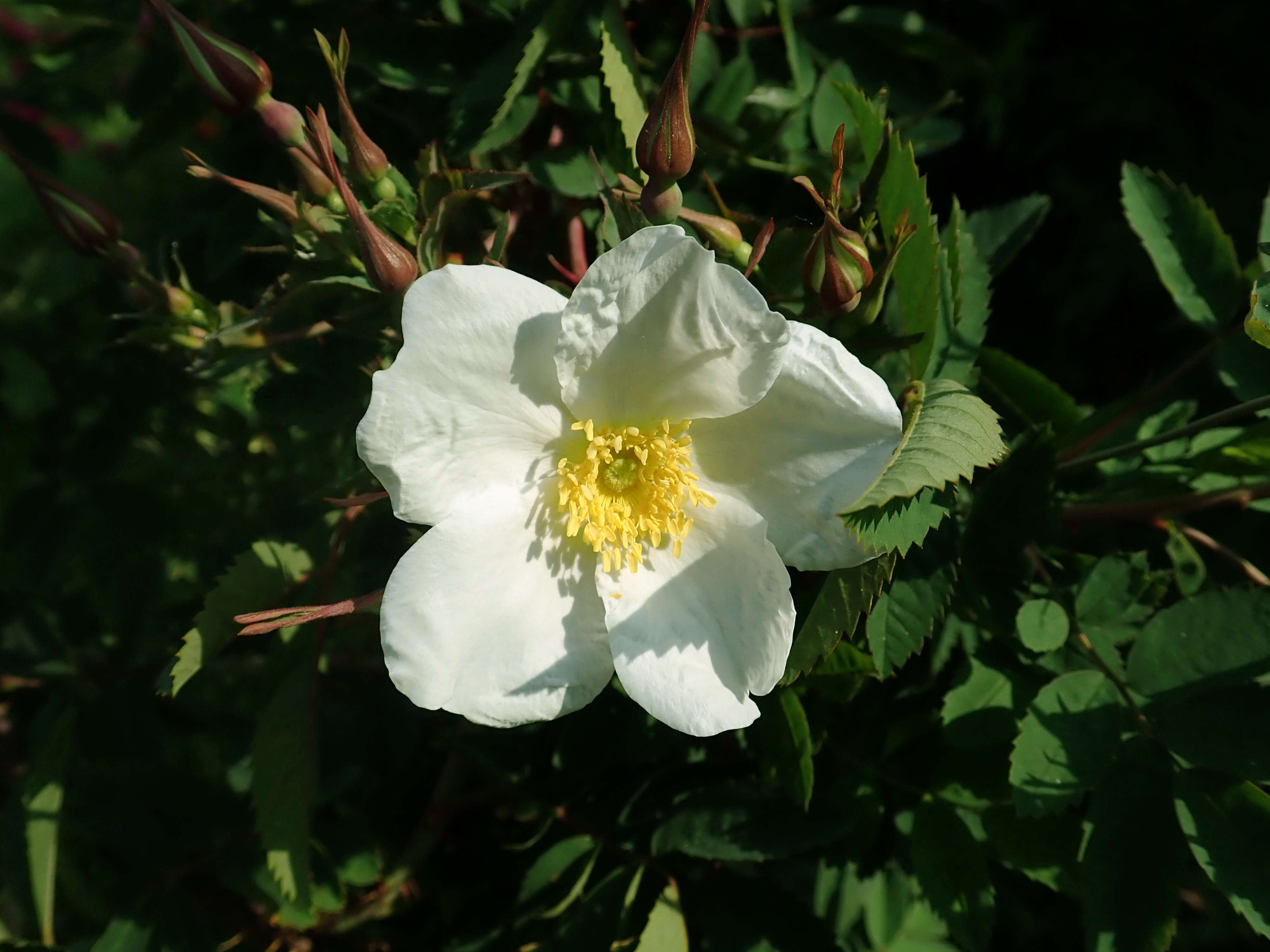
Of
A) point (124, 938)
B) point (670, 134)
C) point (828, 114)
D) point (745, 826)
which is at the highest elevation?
point (670, 134)

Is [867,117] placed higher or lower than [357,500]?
higher

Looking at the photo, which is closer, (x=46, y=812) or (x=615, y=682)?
(x=615, y=682)

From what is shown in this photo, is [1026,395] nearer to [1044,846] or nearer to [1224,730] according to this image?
[1224,730]

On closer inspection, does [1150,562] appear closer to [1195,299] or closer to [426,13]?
[1195,299]

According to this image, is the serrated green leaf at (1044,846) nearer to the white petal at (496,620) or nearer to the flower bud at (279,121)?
the white petal at (496,620)

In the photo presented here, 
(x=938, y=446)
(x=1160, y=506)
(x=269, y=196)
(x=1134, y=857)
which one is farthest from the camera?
(x=1160, y=506)

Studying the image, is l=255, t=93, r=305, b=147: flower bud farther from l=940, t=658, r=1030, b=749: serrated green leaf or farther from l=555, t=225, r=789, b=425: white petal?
l=940, t=658, r=1030, b=749: serrated green leaf

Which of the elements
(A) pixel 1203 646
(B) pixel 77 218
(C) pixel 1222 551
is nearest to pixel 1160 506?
(C) pixel 1222 551
